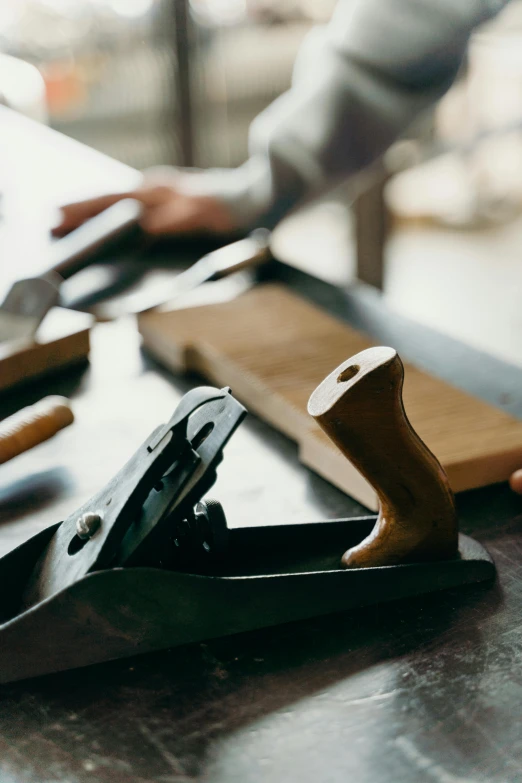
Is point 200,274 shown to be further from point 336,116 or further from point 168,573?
point 168,573

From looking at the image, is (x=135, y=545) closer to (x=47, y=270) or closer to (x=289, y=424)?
(x=289, y=424)

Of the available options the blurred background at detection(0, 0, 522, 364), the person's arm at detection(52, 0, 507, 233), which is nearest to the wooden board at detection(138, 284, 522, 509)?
the person's arm at detection(52, 0, 507, 233)

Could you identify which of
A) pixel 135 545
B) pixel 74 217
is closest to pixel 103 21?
pixel 74 217

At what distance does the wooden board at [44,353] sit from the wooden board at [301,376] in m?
0.11

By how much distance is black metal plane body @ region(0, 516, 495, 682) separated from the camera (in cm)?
66

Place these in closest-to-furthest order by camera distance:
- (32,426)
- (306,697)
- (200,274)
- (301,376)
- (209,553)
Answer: (306,697) → (209,553) → (32,426) → (301,376) → (200,274)

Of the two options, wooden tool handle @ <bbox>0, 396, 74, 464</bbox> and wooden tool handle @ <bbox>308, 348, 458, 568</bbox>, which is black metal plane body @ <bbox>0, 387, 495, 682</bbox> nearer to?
wooden tool handle @ <bbox>308, 348, 458, 568</bbox>

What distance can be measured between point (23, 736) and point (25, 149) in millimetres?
1971

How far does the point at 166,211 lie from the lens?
1.69 metres

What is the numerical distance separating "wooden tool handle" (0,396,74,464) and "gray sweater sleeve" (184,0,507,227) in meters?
0.77

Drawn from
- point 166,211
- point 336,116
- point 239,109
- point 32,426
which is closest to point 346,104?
point 336,116

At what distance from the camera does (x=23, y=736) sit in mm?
626

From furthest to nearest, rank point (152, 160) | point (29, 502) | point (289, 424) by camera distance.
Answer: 1. point (152, 160)
2. point (289, 424)
3. point (29, 502)

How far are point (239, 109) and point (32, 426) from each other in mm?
3639
